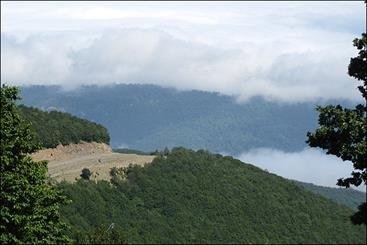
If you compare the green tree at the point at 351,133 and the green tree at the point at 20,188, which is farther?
the green tree at the point at 20,188

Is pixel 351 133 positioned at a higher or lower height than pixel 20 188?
higher

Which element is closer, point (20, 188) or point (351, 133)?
point (351, 133)

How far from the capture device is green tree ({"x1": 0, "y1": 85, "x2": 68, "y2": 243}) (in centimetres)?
3762

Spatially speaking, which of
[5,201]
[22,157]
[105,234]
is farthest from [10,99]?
[105,234]

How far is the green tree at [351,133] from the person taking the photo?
28.3m

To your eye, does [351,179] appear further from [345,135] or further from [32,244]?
[32,244]

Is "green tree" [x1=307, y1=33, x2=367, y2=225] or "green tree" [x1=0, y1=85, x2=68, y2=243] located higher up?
"green tree" [x1=307, y1=33, x2=367, y2=225]

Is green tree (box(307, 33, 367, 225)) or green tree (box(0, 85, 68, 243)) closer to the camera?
green tree (box(307, 33, 367, 225))

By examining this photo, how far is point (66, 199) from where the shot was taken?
145 ft

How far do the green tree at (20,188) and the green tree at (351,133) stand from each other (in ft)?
53.1

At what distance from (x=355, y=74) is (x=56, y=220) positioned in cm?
2102

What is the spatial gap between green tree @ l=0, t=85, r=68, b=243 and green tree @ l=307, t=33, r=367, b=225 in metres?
16.2

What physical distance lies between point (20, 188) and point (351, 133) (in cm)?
1801

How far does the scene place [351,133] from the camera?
28297 millimetres
